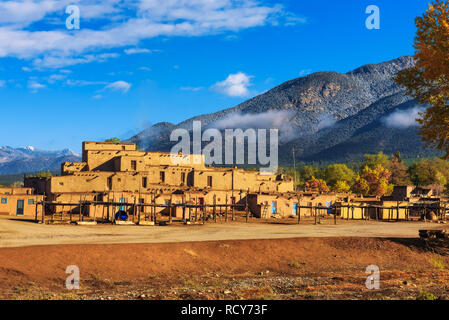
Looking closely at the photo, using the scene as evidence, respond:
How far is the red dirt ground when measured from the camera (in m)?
20.5

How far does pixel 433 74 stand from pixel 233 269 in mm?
17148

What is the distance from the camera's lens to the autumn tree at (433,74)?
28.6 metres

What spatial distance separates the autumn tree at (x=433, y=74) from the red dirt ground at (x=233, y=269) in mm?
8159

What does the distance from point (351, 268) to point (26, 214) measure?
3499cm

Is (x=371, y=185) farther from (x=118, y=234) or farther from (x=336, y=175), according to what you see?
(x=118, y=234)

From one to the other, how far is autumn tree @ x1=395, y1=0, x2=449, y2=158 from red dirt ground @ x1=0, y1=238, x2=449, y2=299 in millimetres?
8159

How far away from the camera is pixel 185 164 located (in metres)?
66.4

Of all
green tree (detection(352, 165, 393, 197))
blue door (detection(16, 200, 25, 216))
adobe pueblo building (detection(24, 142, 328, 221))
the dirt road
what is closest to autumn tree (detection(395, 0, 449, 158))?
the dirt road

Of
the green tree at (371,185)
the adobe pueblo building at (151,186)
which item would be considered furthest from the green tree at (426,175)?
the adobe pueblo building at (151,186)

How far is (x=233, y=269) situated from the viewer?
28078 mm

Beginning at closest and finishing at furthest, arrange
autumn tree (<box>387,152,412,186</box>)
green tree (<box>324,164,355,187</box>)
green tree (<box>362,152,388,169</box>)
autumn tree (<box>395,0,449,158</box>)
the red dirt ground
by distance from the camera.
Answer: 1. the red dirt ground
2. autumn tree (<box>395,0,449,158</box>)
3. green tree (<box>324,164,355,187</box>)
4. autumn tree (<box>387,152,412,186</box>)
5. green tree (<box>362,152,388,169</box>)

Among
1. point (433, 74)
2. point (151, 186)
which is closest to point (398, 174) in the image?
point (151, 186)

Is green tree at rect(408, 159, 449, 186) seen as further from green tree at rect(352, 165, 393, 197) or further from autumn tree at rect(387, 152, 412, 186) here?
green tree at rect(352, 165, 393, 197)
